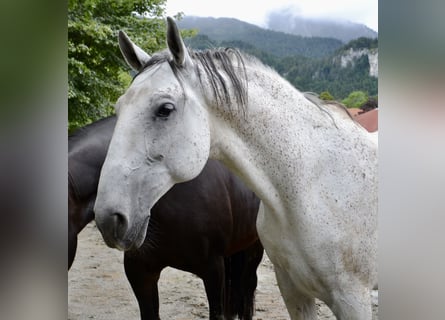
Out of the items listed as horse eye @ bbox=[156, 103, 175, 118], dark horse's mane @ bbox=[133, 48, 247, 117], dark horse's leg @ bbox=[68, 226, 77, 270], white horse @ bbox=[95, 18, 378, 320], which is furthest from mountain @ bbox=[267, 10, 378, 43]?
dark horse's leg @ bbox=[68, 226, 77, 270]

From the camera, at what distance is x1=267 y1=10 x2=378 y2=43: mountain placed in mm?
1725

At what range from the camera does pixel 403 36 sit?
540 mm

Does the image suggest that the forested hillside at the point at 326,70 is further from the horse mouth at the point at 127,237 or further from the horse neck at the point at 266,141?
the horse mouth at the point at 127,237

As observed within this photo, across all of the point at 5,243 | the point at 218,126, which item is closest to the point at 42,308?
the point at 5,243

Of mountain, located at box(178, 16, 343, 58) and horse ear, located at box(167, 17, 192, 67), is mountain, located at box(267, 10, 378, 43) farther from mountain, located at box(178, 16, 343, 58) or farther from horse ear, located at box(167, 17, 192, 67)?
horse ear, located at box(167, 17, 192, 67)

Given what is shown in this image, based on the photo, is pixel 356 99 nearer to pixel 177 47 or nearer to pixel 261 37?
pixel 261 37

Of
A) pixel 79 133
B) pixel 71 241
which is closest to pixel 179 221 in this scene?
pixel 71 241

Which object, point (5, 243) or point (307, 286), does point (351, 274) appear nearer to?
point (307, 286)

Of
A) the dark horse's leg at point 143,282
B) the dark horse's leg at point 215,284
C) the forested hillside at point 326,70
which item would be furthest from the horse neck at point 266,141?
the dark horse's leg at point 143,282

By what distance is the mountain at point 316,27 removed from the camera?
1725mm

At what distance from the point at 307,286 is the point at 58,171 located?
856mm

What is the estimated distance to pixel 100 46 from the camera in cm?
212

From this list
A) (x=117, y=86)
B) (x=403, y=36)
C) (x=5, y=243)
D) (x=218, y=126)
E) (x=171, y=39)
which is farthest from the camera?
(x=117, y=86)

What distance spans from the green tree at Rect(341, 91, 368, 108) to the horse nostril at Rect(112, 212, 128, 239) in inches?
45.2
